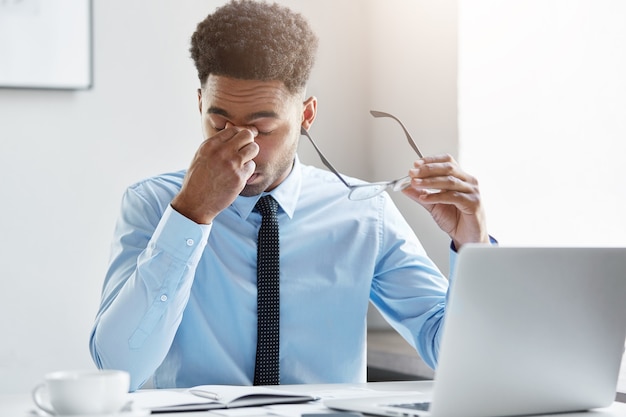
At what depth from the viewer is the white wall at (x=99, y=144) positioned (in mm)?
2510

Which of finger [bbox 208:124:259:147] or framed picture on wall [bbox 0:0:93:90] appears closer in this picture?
finger [bbox 208:124:259:147]

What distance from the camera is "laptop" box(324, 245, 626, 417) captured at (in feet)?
3.18

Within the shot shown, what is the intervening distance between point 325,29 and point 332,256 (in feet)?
4.67

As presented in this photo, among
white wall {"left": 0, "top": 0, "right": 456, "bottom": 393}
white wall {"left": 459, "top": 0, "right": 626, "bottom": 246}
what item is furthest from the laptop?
white wall {"left": 0, "top": 0, "right": 456, "bottom": 393}

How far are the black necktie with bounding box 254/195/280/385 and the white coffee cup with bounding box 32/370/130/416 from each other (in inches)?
25.4

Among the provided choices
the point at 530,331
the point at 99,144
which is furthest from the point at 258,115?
the point at 99,144

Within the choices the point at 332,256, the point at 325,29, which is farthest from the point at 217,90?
the point at 325,29

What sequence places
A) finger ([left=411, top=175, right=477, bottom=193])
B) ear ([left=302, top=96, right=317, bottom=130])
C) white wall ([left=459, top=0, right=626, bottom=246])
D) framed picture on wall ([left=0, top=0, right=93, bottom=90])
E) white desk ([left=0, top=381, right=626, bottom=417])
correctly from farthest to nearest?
framed picture on wall ([left=0, top=0, right=93, bottom=90]), white wall ([left=459, top=0, right=626, bottom=246]), ear ([left=302, top=96, right=317, bottom=130]), finger ([left=411, top=175, right=477, bottom=193]), white desk ([left=0, top=381, right=626, bottom=417])

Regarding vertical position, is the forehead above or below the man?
above

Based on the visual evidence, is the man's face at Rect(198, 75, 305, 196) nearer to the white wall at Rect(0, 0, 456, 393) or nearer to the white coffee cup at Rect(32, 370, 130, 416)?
the white coffee cup at Rect(32, 370, 130, 416)

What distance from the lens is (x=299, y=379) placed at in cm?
163

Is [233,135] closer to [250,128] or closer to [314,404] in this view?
[250,128]

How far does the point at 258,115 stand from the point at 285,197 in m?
0.19

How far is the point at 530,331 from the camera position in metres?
1.03
